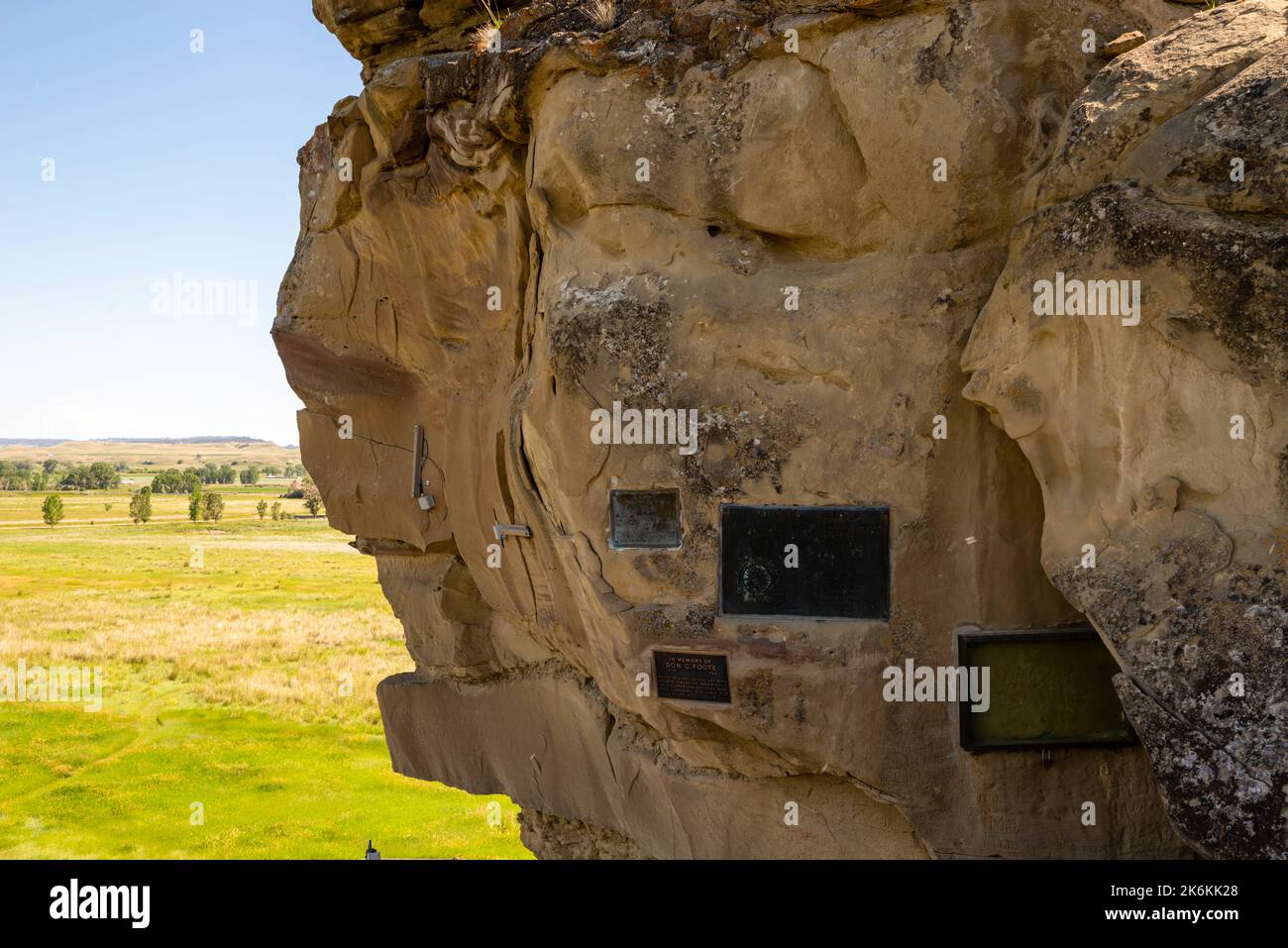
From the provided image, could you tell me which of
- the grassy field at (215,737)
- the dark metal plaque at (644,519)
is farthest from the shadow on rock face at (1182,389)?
the grassy field at (215,737)

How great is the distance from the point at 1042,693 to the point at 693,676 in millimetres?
2256

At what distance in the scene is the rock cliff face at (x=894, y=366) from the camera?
5840 millimetres

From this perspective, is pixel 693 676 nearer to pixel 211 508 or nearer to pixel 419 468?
pixel 419 468

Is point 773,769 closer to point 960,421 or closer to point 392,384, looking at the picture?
point 960,421

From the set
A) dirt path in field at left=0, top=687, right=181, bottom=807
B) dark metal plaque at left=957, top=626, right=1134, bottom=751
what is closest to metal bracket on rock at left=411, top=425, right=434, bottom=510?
dark metal plaque at left=957, top=626, right=1134, bottom=751

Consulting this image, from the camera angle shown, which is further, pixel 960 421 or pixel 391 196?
pixel 391 196

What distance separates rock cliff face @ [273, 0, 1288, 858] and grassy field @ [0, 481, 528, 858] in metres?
5.17

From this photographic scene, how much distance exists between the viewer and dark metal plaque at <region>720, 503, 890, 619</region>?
731 cm

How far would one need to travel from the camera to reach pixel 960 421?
23.5 ft

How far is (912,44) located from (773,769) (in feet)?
16.0

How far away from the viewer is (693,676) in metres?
7.67

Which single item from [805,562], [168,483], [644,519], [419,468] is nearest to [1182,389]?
[805,562]
